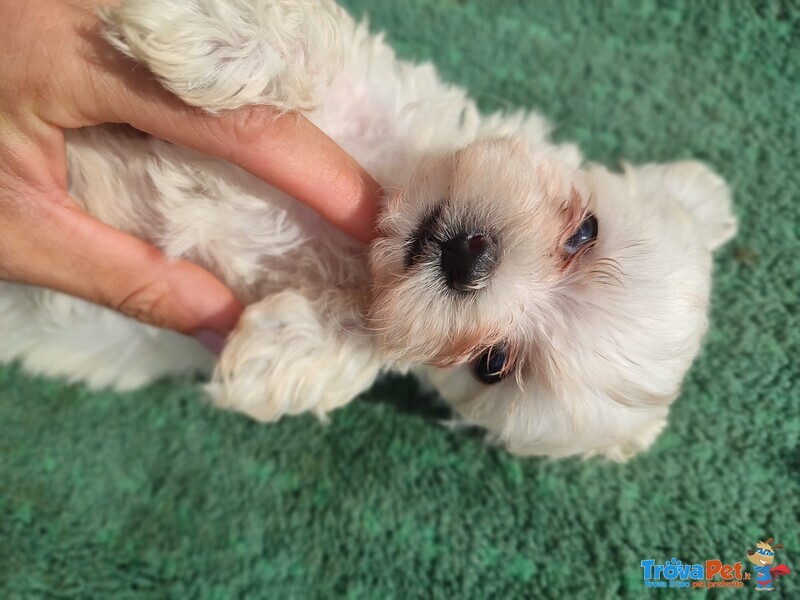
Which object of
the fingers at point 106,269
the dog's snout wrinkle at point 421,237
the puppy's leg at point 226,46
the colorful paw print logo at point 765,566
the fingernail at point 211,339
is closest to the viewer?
the puppy's leg at point 226,46

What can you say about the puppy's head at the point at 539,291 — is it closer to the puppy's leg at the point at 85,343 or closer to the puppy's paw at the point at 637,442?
the puppy's paw at the point at 637,442

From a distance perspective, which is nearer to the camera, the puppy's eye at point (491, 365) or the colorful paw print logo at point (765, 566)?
the puppy's eye at point (491, 365)

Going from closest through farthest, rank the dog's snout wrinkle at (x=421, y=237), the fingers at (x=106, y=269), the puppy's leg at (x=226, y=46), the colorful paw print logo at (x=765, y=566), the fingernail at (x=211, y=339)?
the puppy's leg at (x=226, y=46) → the dog's snout wrinkle at (x=421, y=237) → the fingers at (x=106, y=269) → the colorful paw print logo at (x=765, y=566) → the fingernail at (x=211, y=339)

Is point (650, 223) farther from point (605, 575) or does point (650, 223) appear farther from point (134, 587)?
point (134, 587)

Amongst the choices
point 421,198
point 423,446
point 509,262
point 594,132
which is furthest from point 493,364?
point 594,132

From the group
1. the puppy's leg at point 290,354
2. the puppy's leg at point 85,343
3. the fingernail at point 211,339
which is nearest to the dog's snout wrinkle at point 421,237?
the puppy's leg at point 290,354

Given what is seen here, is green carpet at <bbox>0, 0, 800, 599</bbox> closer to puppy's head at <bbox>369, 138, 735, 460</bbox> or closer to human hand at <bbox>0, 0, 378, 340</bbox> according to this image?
puppy's head at <bbox>369, 138, 735, 460</bbox>

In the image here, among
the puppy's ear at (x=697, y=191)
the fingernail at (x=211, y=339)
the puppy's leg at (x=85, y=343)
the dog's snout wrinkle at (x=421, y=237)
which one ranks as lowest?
the puppy's leg at (x=85, y=343)
